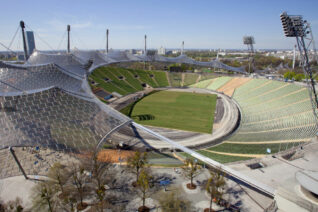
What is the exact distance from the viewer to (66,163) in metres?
19.9

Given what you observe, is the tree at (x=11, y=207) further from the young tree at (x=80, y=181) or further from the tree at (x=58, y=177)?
the young tree at (x=80, y=181)

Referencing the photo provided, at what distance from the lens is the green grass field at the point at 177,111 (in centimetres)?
3744

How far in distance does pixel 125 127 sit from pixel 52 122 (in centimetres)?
1512

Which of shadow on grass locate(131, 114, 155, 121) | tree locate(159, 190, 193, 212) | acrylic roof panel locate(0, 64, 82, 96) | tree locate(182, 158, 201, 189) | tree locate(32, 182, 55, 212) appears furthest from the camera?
shadow on grass locate(131, 114, 155, 121)

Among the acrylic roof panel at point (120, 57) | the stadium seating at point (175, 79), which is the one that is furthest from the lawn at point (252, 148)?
the acrylic roof panel at point (120, 57)

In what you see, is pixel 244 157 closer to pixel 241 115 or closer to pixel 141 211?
pixel 141 211

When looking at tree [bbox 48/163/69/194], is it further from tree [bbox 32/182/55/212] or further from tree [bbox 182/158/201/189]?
tree [bbox 182/158/201/189]

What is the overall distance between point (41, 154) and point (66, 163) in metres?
5.53

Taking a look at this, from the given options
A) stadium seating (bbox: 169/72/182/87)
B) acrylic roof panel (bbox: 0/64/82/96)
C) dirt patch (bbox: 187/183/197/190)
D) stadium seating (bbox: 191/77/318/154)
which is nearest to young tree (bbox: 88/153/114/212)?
dirt patch (bbox: 187/183/197/190)

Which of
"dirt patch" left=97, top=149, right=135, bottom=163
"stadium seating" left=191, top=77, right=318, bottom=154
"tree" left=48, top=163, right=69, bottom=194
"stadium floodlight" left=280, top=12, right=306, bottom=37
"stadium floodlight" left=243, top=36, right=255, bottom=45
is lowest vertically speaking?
"dirt patch" left=97, top=149, right=135, bottom=163

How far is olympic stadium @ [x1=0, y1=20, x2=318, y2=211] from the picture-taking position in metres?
19.3

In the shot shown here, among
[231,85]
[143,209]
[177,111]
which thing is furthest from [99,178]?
[231,85]

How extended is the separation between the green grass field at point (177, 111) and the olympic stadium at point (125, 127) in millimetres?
1885

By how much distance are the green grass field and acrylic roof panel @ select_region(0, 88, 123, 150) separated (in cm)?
1740
